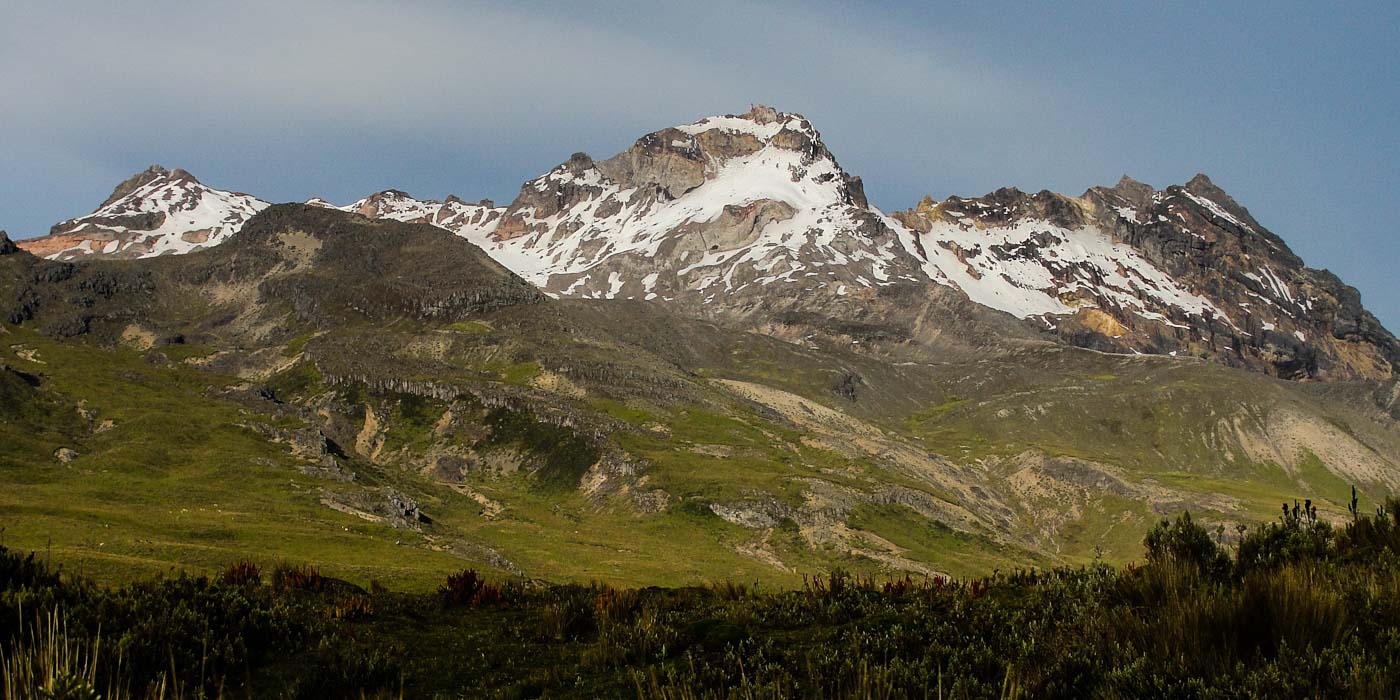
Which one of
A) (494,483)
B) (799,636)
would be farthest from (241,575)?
(494,483)

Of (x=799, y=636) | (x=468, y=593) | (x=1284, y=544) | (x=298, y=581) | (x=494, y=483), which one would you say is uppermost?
(x=1284, y=544)

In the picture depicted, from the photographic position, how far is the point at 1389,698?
7.22 metres

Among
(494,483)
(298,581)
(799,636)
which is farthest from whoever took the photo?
(494,483)

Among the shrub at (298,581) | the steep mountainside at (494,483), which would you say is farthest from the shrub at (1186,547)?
the steep mountainside at (494,483)

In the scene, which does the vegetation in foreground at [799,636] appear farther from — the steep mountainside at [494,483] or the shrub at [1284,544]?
the steep mountainside at [494,483]

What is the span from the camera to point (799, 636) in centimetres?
1750

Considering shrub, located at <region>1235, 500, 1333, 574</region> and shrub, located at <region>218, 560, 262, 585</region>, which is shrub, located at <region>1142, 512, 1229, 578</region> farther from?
shrub, located at <region>218, 560, 262, 585</region>

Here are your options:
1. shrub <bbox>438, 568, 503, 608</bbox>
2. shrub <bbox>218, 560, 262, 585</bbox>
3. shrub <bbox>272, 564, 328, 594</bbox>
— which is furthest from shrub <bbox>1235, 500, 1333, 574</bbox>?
shrub <bbox>272, 564, 328, 594</bbox>

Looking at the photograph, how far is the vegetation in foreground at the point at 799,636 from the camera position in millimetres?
8766

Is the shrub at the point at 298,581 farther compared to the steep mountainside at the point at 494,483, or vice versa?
the steep mountainside at the point at 494,483

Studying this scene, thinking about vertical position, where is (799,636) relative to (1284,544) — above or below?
below

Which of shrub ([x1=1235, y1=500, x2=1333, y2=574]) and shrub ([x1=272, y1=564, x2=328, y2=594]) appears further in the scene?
shrub ([x1=272, y1=564, x2=328, y2=594])

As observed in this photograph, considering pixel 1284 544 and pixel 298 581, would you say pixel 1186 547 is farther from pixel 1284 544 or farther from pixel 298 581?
pixel 298 581

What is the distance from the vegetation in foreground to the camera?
28.8 ft
